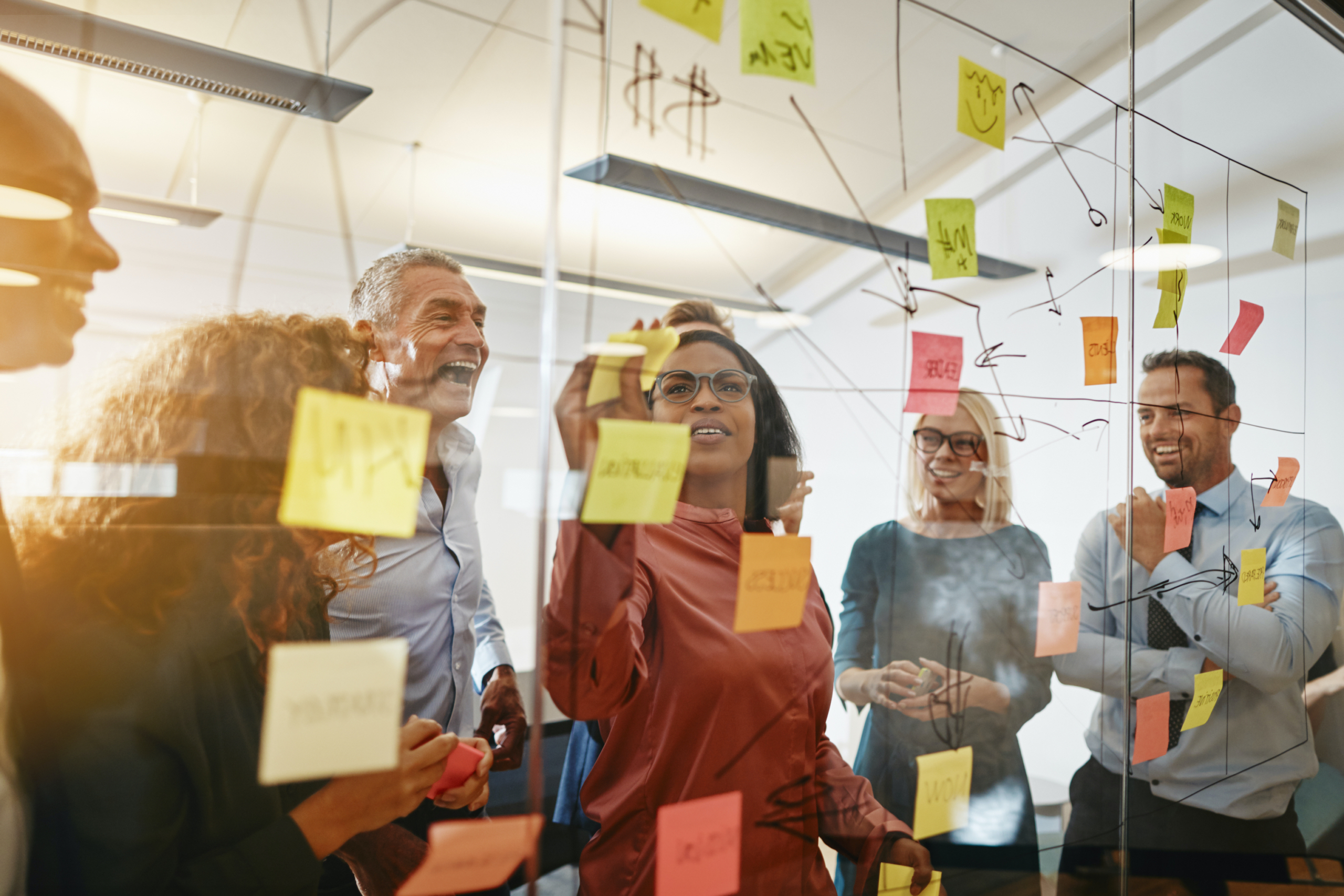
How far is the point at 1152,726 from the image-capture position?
1.33 metres

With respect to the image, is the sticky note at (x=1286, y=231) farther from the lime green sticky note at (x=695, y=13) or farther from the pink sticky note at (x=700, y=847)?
the pink sticky note at (x=700, y=847)

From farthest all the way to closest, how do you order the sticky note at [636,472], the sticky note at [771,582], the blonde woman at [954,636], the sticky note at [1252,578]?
the sticky note at [1252,578], the blonde woman at [954,636], the sticky note at [771,582], the sticky note at [636,472]

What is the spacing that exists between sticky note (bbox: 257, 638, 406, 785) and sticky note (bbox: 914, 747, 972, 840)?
780mm

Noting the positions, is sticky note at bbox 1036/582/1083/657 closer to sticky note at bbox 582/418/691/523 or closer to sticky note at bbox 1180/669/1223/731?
sticky note at bbox 1180/669/1223/731

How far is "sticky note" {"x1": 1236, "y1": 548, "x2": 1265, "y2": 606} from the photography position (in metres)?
1.45

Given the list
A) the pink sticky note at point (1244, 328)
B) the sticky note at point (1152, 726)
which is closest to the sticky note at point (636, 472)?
the sticky note at point (1152, 726)

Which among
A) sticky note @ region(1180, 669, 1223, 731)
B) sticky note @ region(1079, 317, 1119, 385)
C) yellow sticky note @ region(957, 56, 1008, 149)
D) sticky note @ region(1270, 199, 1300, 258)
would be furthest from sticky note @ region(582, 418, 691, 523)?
sticky note @ region(1270, 199, 1300, 258)

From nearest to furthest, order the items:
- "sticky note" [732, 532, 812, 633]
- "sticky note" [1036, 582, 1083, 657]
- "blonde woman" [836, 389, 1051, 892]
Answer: "sticky note" [732, 532, 812, 633] → "blonde woman" [836, 389, 1051, 892] → "sticky note" [1036, 582, 1083, 657]

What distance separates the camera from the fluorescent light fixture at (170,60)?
0.57 m

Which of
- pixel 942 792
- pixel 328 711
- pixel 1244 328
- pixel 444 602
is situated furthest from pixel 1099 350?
pixel 328 711

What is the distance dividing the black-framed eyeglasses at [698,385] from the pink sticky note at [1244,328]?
1.17 meters

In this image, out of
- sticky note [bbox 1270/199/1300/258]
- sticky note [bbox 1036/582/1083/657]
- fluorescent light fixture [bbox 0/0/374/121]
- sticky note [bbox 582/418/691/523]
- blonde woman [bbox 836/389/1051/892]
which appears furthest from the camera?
sticky note [bbox 1270/199/1300/258]

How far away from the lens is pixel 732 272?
2.95 ft

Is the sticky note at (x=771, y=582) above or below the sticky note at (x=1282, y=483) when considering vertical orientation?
below
